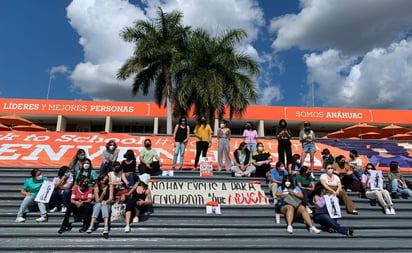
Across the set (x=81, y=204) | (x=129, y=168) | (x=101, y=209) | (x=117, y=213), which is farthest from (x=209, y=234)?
(x=81, y=204)

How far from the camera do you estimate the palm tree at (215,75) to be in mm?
17109

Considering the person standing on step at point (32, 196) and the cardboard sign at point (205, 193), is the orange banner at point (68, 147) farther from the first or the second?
the person standing on step at point (32, 196)

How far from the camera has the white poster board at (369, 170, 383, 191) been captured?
7.33 meters

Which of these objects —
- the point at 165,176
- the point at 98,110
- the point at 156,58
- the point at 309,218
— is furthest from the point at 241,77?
the point at 98,110

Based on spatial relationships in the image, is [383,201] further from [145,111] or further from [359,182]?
[145,111]

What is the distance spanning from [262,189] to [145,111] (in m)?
25.6

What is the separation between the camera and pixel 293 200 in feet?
21.3

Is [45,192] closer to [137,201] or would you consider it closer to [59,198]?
[59,198]

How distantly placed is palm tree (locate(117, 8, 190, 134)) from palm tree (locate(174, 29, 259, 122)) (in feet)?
6.73

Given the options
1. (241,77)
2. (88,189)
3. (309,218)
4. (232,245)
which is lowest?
(232,245)

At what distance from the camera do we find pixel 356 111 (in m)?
32.2

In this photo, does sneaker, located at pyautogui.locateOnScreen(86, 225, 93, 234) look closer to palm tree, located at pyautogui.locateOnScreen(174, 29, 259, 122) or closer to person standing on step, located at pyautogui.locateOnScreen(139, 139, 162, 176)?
person standing on step, located at pyautogui.locateOnScreen(139, 139, 162, 176)

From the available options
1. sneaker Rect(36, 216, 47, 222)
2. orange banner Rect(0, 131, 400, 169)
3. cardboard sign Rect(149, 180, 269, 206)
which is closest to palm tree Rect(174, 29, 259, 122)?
orange banner Rect(0, 131, 400, 169)

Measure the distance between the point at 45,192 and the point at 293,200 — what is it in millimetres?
5608
